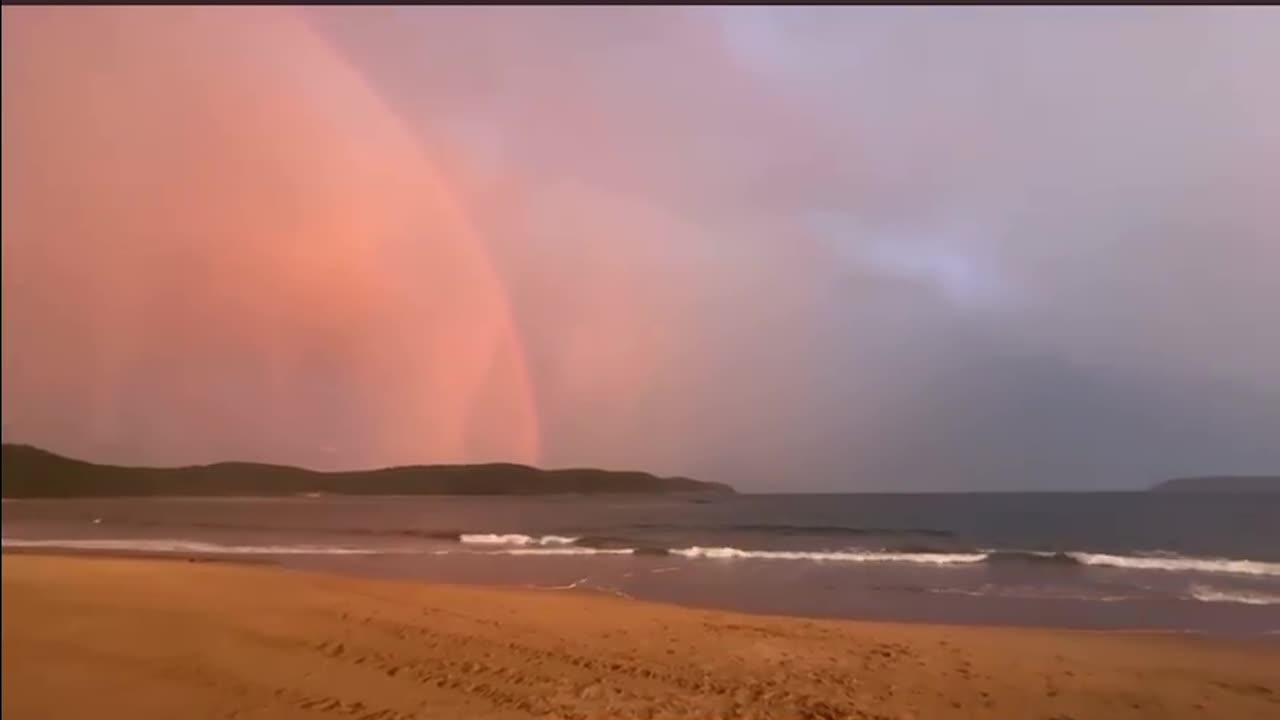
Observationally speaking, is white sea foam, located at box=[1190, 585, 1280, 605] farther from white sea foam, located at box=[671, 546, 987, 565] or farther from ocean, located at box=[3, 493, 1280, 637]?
white sea foam, located at box=[671, 546, 987, 565]

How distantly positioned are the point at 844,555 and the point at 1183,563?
3981 millimetres

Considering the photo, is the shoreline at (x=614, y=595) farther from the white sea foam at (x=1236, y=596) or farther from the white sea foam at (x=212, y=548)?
the white sea foam at (x=1236, y=596)

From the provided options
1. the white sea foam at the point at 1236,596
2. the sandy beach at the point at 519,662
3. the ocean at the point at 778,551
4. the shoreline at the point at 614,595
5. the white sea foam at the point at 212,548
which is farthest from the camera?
A: the white sea foam at the point at 212,548

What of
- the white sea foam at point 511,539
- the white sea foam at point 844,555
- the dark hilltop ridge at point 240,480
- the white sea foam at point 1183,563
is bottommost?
the white sea foam at point 844,555

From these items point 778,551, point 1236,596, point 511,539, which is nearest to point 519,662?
point 1236,596

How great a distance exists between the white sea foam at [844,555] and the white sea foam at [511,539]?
7.12 feet

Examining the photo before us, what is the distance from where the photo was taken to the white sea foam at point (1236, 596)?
5.54 metres

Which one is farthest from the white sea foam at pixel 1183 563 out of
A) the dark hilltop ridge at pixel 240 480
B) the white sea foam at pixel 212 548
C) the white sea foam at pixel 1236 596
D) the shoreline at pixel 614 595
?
the white sea foam at pixel 212 548

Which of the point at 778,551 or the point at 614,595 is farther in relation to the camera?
the point at 778,551

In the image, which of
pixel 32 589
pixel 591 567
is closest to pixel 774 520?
pixel 591 567

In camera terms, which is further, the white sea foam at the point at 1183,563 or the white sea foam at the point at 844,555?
the white sea foam at the point at 844,555

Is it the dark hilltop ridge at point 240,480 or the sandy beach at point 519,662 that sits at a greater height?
the dark hilltop ridge at point 240,480

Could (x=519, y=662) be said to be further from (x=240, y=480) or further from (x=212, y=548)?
(x=212, y=548)

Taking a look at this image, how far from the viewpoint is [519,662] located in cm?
395
